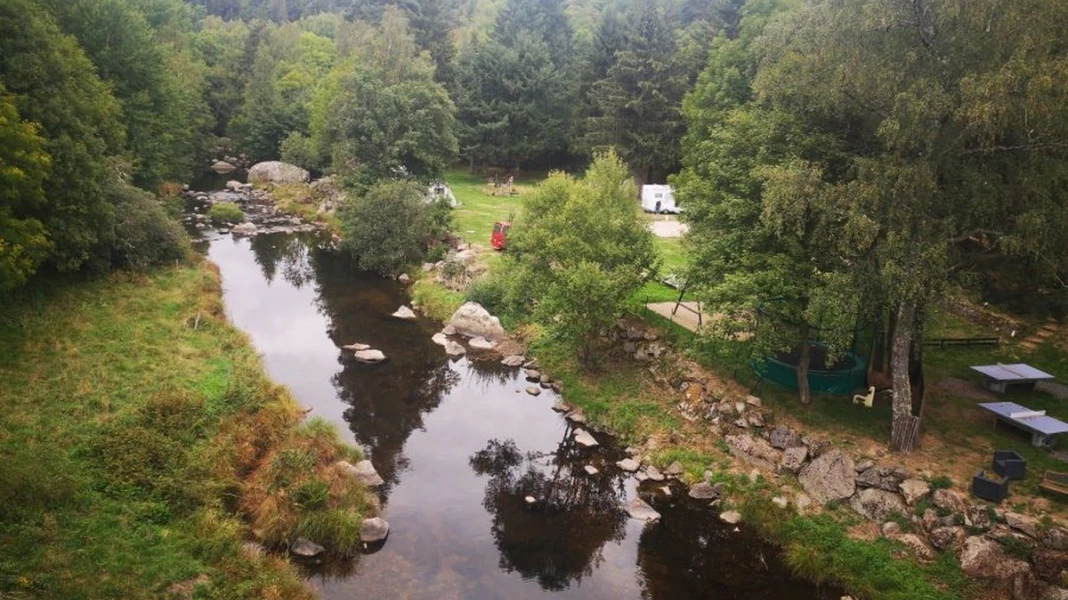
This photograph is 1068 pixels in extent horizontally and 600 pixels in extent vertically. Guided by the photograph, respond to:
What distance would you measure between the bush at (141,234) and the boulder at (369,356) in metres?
12.5

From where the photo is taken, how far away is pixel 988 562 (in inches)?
715

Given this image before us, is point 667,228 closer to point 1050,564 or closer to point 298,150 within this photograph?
point 1050,564

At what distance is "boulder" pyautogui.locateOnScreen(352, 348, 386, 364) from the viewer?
3266 cm

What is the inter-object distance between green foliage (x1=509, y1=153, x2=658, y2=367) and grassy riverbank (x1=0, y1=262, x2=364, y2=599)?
409 inches

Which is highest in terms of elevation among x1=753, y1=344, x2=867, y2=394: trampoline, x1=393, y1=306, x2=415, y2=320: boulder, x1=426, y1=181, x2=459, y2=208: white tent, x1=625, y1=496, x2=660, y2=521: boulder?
x1=426, y1=181, x2=459, y2=208: white tent

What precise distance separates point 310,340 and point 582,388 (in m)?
14.2

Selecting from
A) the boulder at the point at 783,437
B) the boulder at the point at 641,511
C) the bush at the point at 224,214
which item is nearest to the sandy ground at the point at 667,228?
the boulder at the point at 783,437

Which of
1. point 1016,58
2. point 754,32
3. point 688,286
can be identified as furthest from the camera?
point 754,32

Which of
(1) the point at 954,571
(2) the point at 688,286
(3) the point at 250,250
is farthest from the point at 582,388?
(3) the point at 250,250

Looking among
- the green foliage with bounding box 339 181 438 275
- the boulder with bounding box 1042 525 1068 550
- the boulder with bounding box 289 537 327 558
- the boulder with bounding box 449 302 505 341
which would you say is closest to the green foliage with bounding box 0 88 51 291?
the boulder with bounding box 289 537 327 558

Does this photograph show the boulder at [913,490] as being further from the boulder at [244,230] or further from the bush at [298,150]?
the bush at [298,150]

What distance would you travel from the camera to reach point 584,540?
2122 cm

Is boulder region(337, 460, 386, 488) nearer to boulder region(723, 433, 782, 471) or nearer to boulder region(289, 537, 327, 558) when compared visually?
boulder region(289, 537, 327, 558)

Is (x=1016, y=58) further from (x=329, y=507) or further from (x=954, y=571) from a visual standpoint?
(x=329, y=507)
